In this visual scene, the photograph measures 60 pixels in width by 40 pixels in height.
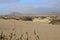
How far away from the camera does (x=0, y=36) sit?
32.2ft

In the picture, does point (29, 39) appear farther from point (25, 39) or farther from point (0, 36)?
point (0, 36)

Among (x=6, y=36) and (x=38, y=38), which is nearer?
(x=6, y=36)

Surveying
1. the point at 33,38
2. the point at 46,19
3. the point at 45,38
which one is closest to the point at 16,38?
the point at 33,38

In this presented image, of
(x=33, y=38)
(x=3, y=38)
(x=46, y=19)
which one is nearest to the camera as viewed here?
(x=3, y=38)

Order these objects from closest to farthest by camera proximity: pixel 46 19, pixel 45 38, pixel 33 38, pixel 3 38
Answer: pixel 3 38
pixel 33 38
pixel 45 38
pixel 46 19

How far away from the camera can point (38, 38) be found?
10.9 meters

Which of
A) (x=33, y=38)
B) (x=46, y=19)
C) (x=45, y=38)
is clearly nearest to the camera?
(x=33, y=38)

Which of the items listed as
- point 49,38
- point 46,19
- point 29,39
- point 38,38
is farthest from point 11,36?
point 46,19

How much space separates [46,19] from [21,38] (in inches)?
915

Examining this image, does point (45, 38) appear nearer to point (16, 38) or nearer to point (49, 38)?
point (49, 38)

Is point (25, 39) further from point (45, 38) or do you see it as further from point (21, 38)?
point (45, 38)

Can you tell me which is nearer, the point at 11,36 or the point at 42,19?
the point at 11,36

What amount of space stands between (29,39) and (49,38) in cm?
163

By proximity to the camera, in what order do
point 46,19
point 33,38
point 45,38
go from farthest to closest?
point 46,19 < point 45,38 < point 33,38
